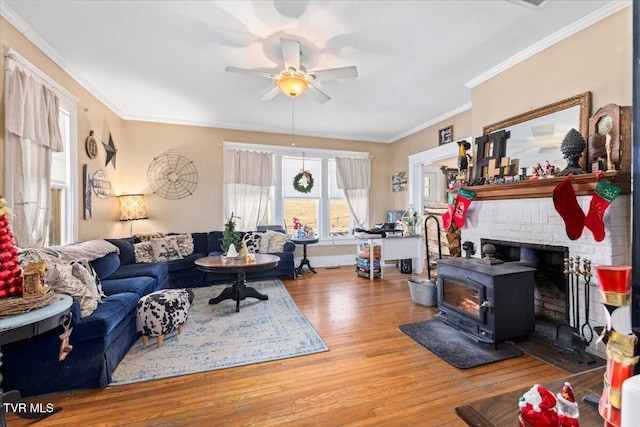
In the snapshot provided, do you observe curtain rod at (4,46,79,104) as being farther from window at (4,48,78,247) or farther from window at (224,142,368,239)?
window at (224,142,368,239)

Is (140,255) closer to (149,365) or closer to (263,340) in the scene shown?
(149,365)

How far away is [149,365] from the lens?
88.6 inches

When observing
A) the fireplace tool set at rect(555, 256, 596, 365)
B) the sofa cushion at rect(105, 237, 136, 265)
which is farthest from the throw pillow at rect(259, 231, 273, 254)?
the fireplace tool set at rect(555, 256, 596, 365)

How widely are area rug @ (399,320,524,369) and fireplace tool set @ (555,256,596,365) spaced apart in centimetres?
37

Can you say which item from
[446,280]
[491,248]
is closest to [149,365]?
[446,280]

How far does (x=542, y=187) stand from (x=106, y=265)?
461 cm

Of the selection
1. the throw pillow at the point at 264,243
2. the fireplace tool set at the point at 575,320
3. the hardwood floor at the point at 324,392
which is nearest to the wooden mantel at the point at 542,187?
the fireplace tool set at the point at 575,320

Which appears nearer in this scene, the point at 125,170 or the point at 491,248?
the point at 491,248

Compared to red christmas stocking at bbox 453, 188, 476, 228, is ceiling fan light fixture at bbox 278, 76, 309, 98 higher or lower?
higher

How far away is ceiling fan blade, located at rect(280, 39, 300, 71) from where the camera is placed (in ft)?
8.29

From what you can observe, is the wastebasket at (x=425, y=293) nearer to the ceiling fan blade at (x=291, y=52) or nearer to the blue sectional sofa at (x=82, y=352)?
the ceiling fan blade at (x=291, y=52)

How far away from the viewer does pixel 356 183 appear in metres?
6.23

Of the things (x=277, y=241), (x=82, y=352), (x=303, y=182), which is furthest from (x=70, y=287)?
(x=303, y=182)

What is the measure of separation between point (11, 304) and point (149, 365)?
3.66 ft
